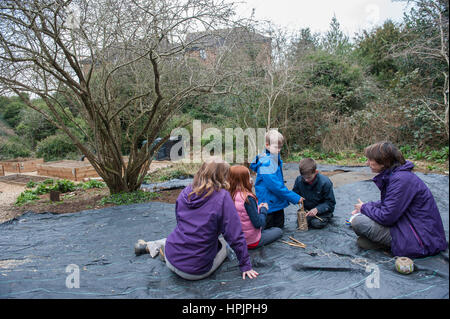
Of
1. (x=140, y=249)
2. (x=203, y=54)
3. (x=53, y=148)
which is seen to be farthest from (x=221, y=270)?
(x=53, y=148)

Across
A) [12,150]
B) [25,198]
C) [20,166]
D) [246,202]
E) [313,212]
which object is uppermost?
[12,150]

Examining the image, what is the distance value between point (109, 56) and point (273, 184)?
3.88 meters

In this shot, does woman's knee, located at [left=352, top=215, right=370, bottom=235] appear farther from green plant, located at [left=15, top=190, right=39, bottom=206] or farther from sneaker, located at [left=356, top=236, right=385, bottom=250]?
green plant, located at [left=15, top=190, right=39, bottom=206]

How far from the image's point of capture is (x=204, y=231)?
2.09 m

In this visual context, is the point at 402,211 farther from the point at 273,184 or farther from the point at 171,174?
the point at 171,174

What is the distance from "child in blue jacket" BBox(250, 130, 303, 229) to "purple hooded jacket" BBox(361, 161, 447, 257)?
919 millimetres

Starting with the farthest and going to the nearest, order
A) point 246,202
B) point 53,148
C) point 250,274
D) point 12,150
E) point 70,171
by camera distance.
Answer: point 12,150
point 53,148
point 70,171
point 246,202
point 250,274

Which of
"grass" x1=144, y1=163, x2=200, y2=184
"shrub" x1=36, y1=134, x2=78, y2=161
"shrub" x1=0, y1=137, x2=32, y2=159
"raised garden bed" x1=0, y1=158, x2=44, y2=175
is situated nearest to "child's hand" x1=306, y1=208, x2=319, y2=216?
"grass" x1=144, y1=163, x2=200, y2=184

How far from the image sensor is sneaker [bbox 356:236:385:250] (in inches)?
100

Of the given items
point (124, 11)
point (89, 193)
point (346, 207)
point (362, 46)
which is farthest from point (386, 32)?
point (89, 193)

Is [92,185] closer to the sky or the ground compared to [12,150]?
closer to the ground

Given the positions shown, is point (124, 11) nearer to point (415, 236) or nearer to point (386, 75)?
point (415, 236)

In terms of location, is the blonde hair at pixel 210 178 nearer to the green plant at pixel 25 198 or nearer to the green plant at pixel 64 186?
the green plant at pixel 25 198

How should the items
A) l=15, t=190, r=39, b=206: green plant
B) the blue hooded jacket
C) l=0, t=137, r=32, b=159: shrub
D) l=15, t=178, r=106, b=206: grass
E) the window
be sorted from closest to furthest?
the blue hooded jacket, the window, l=15, t=190, r=39, b=206: green plant, l=15, t=178, r=106, b=206: grass, l=0, t=137, r=32, b=159: shrub
